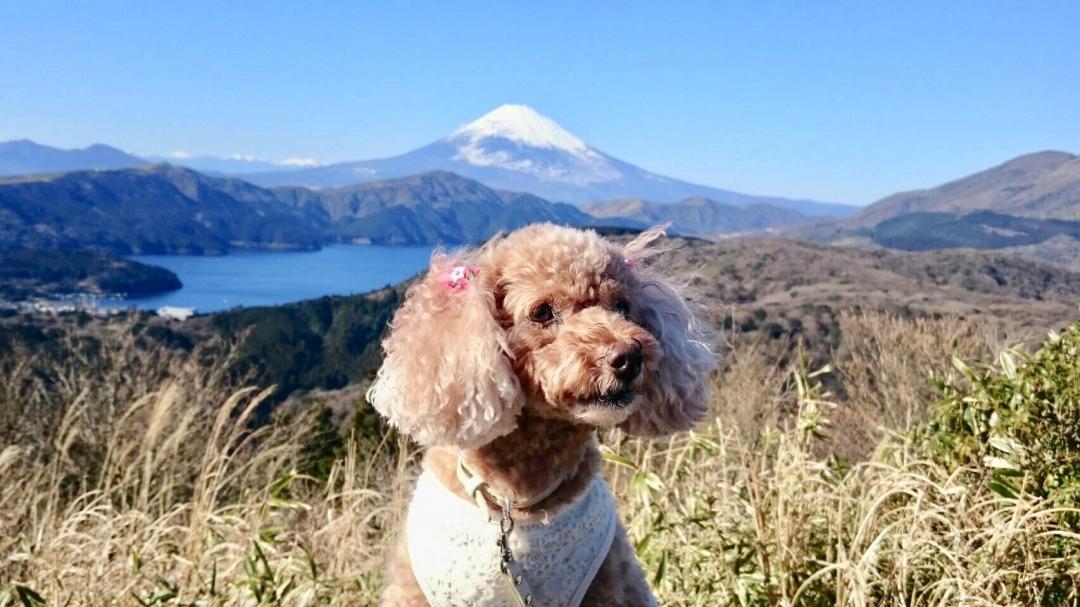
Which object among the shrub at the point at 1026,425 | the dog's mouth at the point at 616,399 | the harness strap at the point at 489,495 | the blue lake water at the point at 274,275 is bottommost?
the blue lake water at the point at 274,275

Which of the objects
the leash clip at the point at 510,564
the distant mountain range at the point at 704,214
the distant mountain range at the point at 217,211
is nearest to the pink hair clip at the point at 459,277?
the leash clip at the point at 510,564

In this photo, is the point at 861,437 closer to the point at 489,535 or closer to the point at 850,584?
the point at 850,584

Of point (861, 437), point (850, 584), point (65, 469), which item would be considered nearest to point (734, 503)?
point (850, 584)

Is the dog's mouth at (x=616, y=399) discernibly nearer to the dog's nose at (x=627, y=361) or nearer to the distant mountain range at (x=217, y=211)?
the dog's nose at (x=627, y=361)

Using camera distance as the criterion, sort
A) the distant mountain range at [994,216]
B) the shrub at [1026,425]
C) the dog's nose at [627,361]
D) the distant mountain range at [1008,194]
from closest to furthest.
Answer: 1. the dog's nose at [627,361]
2. the shrub at [1026,425]
3. the distant mountain range at [994,216]
4. the distant mountain range at [1008,194]

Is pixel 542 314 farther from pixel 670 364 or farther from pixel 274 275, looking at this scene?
pixel 274 275

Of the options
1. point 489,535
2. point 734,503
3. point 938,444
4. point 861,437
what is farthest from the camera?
point 861,437
